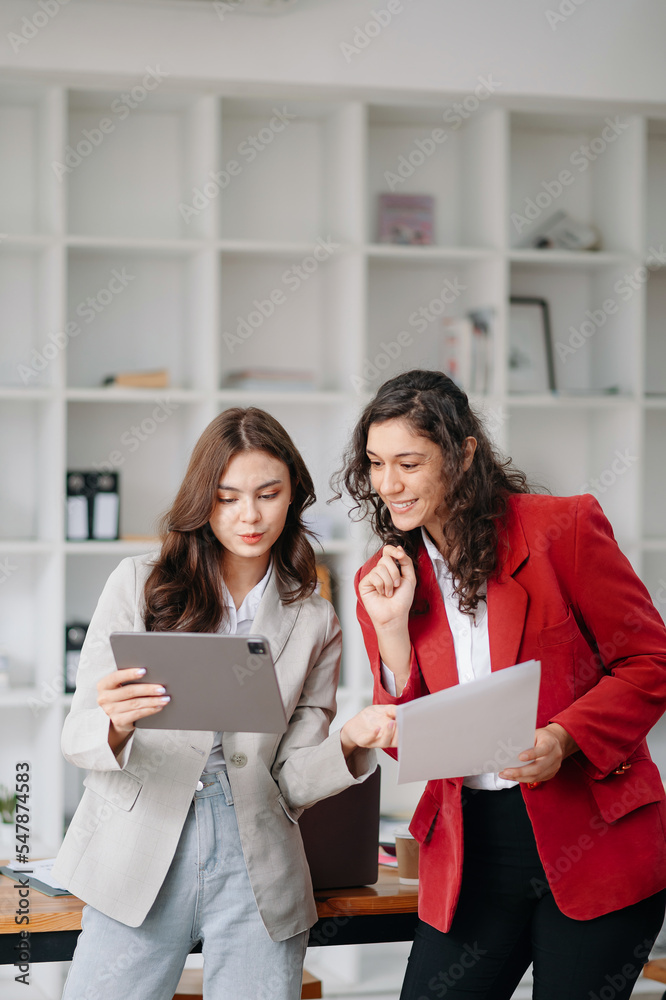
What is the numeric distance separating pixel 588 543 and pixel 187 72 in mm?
2285

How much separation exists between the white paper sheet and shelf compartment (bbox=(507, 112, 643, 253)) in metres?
2.57

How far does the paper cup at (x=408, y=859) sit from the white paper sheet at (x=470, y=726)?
613 mm

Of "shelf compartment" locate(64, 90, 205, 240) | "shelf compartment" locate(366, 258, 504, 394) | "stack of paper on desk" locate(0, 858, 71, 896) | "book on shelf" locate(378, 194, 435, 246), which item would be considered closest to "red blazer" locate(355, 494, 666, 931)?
"stack of paper on desk" locate(0, 858, 71, 896)

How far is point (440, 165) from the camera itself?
3611mm

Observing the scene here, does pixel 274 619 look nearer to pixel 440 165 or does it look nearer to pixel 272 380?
pixel 272 380

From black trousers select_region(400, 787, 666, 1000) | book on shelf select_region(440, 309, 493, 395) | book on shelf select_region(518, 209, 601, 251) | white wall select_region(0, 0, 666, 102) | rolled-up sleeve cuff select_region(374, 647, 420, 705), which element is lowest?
black trousers select_region(400, 787, 666, 1000)

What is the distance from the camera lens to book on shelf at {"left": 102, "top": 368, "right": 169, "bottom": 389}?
3.18m

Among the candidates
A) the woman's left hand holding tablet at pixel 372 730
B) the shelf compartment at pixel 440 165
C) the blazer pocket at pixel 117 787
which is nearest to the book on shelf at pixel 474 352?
the shelf compartment at pixel 440 165

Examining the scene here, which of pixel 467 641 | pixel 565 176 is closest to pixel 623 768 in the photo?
pixel 467 641

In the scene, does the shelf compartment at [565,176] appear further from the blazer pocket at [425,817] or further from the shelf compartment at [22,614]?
the blazer pocket at [425,817]

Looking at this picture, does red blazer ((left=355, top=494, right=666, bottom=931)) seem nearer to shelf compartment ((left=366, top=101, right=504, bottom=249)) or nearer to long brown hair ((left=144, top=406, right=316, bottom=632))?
long brown hair ((left=144, top=406, right=316, bottom=632))

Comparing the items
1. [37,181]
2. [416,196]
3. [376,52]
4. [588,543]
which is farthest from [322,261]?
[588,543]

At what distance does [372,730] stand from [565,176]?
279cm

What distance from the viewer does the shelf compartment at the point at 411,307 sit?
354 cm
